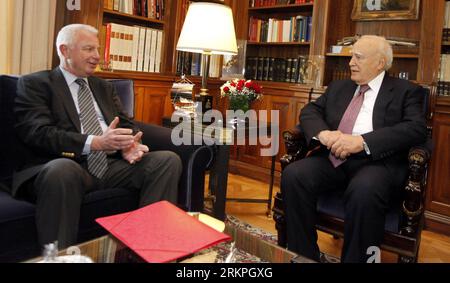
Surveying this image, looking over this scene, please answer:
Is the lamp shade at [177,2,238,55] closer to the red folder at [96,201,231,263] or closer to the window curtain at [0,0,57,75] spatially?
the window curtain at [0,0,57,75]

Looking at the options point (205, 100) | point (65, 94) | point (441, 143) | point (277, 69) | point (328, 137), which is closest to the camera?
point (65, 94)

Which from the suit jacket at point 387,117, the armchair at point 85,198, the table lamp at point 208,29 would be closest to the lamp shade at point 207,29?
the table lamp at point 208,29

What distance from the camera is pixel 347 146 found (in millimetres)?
2064

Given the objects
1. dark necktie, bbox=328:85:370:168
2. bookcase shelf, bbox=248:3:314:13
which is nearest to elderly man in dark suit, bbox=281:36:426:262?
dark necktie, bbox=328:85:370:168

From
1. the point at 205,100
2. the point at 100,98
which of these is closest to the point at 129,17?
the point at 205,100

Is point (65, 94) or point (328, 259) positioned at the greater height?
point (65, 94)

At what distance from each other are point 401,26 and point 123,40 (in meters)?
2.15

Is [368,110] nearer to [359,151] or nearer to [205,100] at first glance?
[359,151]

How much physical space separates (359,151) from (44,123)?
1416 mm

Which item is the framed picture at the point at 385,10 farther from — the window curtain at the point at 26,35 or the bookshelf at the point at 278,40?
the window curtain at the point at 26,35

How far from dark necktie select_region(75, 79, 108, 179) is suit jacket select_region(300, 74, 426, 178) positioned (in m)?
1.02

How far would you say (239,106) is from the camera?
289cm

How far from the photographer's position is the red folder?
1.19 m

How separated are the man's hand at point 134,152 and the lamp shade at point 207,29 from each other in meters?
0.77
